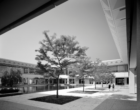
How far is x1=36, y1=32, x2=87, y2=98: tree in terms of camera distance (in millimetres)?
15164

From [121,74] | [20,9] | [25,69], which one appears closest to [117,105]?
[20,9]

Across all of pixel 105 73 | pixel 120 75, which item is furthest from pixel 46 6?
pixel 120 75

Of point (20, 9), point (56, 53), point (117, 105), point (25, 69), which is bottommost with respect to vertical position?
point (117, 105)

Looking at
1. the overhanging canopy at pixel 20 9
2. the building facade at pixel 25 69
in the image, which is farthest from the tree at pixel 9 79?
the building facade at pixel 25 69

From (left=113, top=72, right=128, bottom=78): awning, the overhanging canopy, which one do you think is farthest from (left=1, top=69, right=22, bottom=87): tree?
(left=113, top=72, right=128, bottom=78): awning

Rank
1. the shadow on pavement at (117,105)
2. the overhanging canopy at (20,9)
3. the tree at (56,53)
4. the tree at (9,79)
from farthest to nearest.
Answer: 1. the tree at (9,79)
2. the tree at (56,53)
3. the shadow on pavement at (117,105)
4. the overhanging canopy at (20,9)

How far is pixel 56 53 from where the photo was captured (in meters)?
15.2

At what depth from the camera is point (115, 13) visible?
6.27m

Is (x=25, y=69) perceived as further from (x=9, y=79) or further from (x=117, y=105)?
(x=117, y=105)

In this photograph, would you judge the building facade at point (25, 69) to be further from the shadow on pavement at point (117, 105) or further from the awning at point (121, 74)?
the shadow on pavement at point (117, 105)

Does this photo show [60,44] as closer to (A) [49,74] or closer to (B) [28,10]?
(A) [49,74]

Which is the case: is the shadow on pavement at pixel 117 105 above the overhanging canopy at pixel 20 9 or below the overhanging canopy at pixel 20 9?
below

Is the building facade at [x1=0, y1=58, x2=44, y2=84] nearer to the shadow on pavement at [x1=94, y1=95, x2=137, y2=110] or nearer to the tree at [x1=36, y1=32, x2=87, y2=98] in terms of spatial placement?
the tree at [x1=36, y1=32, x2=87, y2=98]

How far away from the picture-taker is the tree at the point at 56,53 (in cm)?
1516
